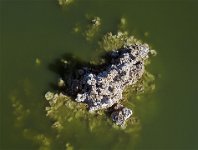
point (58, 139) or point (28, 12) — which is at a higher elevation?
point (28, 12)

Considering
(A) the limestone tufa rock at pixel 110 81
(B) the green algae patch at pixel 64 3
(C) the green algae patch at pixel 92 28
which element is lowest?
(A) the limestone tufa rock at pixel 110 81

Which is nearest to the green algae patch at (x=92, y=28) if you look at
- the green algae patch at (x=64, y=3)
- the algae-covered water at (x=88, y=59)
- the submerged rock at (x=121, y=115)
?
the algae-covered water at (x=88, y=59)

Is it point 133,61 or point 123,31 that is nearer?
point 133,61

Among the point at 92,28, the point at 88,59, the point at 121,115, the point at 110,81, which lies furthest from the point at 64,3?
the point at 121,115

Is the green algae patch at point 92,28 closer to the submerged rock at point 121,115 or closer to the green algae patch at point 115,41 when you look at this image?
the green algae patch at point 115,41

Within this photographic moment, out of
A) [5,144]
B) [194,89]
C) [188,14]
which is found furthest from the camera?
[188,14]

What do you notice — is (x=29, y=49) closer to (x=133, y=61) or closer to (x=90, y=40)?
(x=90, y=40)

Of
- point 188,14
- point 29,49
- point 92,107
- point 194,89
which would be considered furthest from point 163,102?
point 29,49
